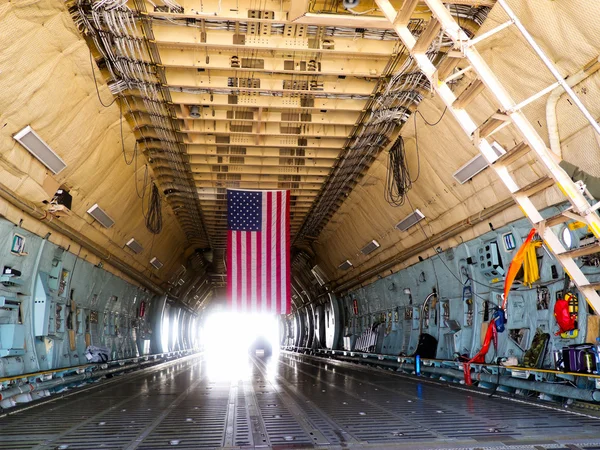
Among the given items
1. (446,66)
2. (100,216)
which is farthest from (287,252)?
(446,66)

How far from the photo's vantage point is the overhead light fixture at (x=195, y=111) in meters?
9.57

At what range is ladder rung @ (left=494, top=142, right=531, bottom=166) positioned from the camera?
5.09 meters

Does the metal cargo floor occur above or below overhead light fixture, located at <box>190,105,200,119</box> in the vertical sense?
below

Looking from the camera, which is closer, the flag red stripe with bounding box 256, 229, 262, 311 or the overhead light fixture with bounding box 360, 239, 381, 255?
the flag red stripe with bounding box 256, 229, 262, 311

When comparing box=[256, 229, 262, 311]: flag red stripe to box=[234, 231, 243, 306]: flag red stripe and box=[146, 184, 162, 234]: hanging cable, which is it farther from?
box=[146, 184, 162, 234]: hanging cable

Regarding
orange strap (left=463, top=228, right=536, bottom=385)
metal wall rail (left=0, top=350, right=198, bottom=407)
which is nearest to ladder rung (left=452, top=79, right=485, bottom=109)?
orange strap (left=463, top=228, right=536, bottom=385)

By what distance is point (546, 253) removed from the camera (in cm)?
841

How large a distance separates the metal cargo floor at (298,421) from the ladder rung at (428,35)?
12.9ft

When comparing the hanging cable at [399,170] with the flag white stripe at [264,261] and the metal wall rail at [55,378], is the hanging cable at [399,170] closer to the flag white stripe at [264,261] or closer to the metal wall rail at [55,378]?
the flag white stripe at [264,261]

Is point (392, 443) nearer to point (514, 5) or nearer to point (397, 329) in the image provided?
point (514, 5)

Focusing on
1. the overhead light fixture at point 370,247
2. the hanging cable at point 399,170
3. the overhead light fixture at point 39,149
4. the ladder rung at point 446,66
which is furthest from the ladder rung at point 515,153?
the overhead light fixture at point 370,247

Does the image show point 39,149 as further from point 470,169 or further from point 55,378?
point 470,169

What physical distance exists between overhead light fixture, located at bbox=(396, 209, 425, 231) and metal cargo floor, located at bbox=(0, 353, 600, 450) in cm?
381

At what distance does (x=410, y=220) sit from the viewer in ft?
40.2
